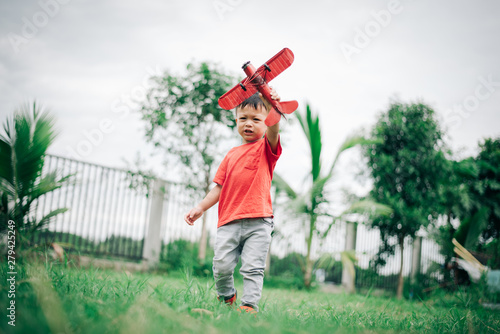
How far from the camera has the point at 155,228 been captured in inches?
266

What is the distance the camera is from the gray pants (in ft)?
6.99

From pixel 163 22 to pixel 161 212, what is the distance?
349 cm

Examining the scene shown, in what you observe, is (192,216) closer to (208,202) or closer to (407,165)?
(208,202)

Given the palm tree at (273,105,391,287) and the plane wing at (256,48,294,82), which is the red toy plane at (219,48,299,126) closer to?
the plane wing at (256,48,294,82)

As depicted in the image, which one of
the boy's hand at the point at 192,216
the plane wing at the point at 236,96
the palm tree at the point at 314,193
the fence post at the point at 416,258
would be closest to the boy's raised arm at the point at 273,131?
the plane wing at the point at 236,96

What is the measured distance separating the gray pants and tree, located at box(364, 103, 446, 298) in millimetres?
5650

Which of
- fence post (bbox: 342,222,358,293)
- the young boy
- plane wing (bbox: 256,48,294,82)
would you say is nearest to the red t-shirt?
the young boy

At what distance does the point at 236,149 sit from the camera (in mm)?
2516

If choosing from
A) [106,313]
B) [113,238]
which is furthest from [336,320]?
[113,238]

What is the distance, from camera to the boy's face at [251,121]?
2.33 m

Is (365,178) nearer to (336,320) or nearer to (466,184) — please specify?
(466,184)

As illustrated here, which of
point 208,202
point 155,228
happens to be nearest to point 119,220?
point 155,228

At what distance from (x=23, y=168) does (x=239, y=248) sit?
278 cm

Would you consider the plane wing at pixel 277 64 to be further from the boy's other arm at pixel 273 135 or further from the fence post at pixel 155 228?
the fence post at pixel 155 228
